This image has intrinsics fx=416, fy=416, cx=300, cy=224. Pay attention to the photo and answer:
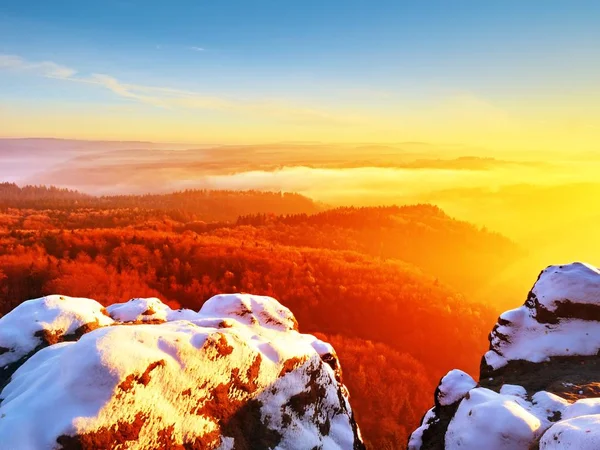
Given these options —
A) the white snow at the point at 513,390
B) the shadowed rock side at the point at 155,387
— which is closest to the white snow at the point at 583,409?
the white snow at the point at 513,390

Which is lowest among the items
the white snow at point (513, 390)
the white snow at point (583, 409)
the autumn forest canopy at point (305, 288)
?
the autumn forest canopy at point (305, 288)

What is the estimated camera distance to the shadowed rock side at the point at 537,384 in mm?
18547

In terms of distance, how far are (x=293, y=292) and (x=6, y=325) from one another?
3522 inches

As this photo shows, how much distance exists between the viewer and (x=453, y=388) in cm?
2720

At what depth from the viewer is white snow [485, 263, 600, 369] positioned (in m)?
27.6

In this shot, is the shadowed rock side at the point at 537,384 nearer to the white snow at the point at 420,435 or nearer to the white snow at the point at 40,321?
the white snow at the point at 420,435

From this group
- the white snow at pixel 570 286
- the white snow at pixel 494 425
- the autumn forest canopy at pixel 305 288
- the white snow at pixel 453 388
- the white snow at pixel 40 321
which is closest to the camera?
the white snow at pixel 494 425

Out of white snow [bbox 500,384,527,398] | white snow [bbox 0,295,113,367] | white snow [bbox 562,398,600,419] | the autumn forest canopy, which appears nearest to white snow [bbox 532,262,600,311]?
white snow [bbox 500,384,527,398]

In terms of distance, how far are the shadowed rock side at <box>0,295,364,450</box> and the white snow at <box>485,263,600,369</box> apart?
12.5 metres

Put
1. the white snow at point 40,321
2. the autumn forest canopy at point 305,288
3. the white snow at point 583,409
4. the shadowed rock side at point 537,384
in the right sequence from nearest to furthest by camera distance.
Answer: the white snow at point 583,409 → the shadowed rock side at point 537,384 → the white snow at point 40,321 → the autumn forest canopy at point 305,288

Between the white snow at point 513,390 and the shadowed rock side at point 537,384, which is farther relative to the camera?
the white snow at point 513,390

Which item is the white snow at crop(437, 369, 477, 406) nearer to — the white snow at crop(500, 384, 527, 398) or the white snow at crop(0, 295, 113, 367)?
the white snow at crop(500, 384, 527, 398)

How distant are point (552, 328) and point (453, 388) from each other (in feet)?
28.0

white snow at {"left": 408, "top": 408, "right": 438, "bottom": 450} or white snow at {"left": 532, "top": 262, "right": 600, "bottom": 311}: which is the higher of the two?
white snow at {"left": 532, "top": 262, "right": 600, "bottom": 311}
